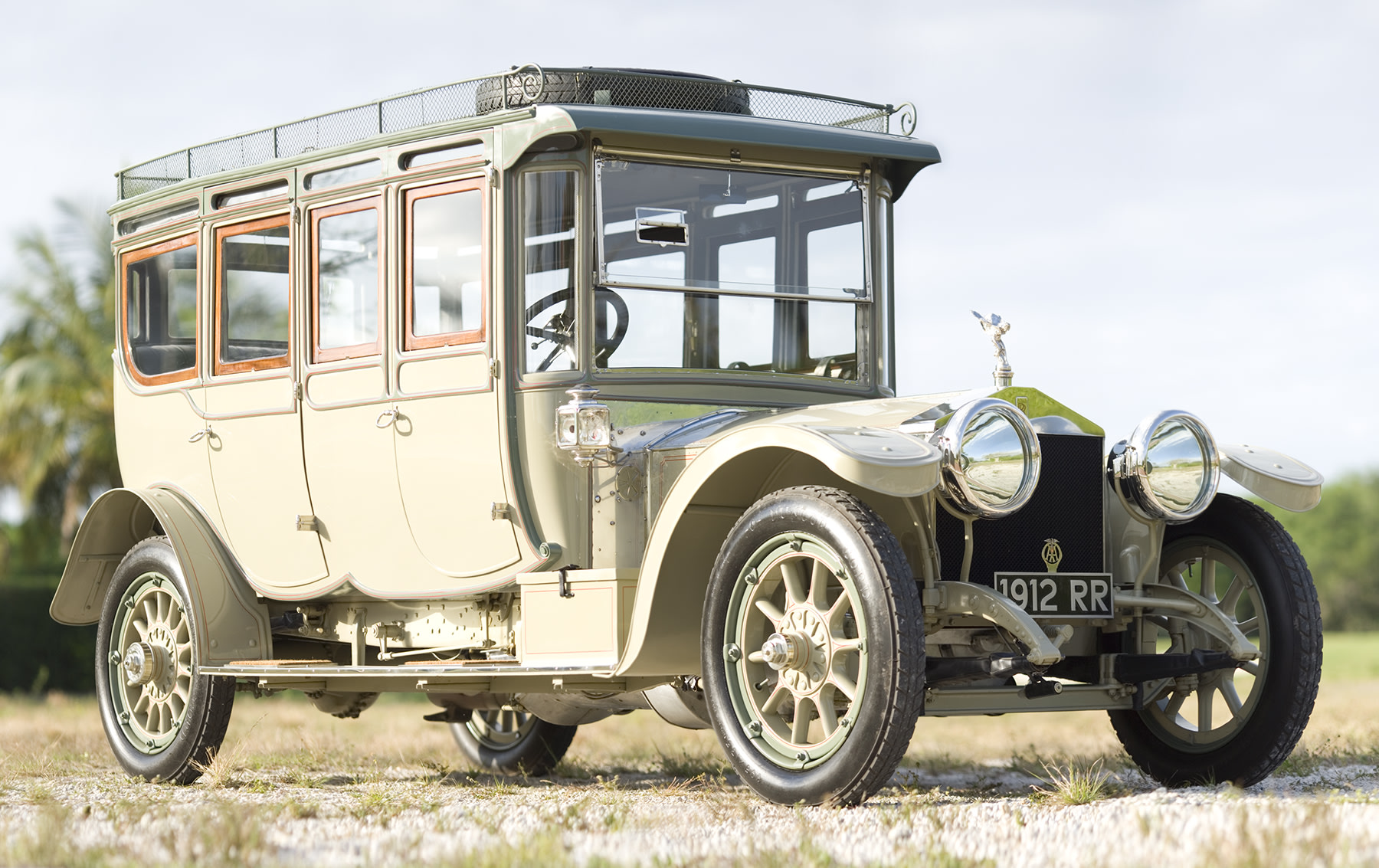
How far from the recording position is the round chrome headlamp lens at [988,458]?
5.61 m

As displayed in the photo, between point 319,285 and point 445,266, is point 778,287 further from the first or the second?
point 319,285

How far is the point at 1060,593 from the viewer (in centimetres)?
600

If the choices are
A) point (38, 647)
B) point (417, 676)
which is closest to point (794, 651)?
point (417, 676)

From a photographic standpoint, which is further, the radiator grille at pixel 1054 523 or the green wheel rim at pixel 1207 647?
the green wheel rim at pixel 1207 647

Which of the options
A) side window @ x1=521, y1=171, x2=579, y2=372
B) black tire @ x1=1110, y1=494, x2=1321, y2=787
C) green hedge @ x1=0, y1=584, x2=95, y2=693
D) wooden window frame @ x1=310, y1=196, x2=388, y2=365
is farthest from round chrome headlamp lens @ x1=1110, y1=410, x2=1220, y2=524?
green hedge @ x1=0, y1=584, x2=95, y2=693

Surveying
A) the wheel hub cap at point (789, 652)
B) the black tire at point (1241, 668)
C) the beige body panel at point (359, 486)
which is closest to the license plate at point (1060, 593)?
the black tire at point (1241, 668)

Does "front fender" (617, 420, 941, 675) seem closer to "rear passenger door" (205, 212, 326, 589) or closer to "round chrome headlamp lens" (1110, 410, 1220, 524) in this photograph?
"round chrome headlamp lens" (1110, 410, 1220, 524)

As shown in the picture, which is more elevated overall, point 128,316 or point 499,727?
point 128,316

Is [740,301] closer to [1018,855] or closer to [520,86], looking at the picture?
[520,86]

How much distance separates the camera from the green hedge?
896 inches

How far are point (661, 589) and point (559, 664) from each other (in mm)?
566

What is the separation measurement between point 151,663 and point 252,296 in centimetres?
189

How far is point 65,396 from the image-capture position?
2466 centimetres

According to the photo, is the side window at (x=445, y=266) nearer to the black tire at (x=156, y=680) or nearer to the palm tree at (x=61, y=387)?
the black tire at (x=156, y=680)
